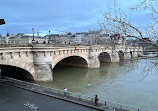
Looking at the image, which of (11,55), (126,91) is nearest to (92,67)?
(126,91)

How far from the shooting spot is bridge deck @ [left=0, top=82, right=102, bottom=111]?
9.56 m

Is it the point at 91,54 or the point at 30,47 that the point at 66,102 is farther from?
the point at 91,54

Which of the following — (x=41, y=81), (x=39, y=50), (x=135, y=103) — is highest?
(x=39, y=50)

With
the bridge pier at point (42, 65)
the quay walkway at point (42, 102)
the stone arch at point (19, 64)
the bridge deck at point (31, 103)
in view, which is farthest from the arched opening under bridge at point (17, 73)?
the bridge deck at point (31, 103)

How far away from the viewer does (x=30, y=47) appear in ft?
61.3

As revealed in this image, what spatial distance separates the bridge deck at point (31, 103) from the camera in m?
9.56

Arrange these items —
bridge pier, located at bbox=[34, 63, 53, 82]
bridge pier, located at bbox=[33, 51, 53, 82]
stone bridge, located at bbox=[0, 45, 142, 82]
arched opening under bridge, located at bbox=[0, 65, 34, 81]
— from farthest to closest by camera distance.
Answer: arched opening under bridge, located at bbox=[0, 65, 34, 81], bridge pier, located at bbox=[34, 63, 53, 82], bridge pier, located at bbox=[33, 51, 53, 82], stone bridge, located at bbox=[0, 45, 142, 82]

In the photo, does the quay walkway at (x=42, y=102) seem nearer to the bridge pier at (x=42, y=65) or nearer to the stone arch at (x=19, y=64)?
the stone arch at (x=19, y=64)

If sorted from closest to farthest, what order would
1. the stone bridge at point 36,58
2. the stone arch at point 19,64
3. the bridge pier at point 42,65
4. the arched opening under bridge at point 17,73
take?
the stone arch at point 19,64 < the stone bridge at point 36,58 < the bridge pier at point 42,65 < the arched opening under bridge at point 17,73

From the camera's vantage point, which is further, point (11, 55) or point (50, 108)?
point (11, 55)

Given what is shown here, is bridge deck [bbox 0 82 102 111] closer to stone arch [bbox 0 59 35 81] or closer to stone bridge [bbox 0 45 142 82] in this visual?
stone arch [bbox 0 59 35 81]

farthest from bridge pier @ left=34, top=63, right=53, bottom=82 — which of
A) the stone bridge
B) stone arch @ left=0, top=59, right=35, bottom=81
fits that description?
stone arch @ left=0, top=59, right=35, bottom=81

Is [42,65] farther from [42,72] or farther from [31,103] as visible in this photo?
[31,103]

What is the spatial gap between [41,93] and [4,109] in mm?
3530
